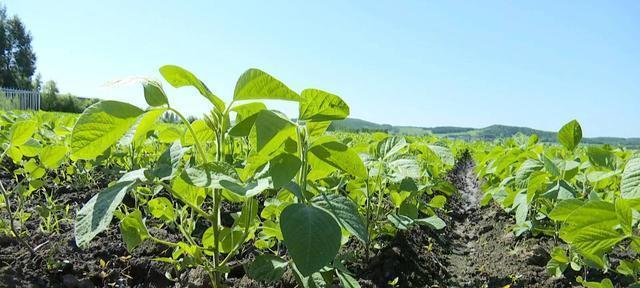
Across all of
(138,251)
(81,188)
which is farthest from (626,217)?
(81,188)

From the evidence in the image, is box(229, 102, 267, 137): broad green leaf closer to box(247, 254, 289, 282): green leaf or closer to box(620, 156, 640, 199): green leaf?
box(247, 254, 289, 282): green leaf

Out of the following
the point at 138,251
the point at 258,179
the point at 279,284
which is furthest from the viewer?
the point at 138,251

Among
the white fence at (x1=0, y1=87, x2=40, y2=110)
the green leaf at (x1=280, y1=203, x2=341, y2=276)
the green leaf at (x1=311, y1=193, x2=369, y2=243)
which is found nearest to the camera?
the green leaf at (x1=280, y1=203, x2=341, y2=276)

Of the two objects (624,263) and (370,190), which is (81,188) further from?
(624,263)

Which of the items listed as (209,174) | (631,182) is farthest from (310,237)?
(631,182)

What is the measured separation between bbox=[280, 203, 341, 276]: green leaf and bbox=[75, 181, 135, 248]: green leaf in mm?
340

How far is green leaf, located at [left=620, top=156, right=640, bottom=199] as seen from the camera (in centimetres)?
112

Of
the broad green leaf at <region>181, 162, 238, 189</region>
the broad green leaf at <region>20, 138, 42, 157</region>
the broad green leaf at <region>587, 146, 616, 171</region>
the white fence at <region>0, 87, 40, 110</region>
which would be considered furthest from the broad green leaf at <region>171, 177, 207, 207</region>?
the white fence at <region>0, 87, 40, 110</region>

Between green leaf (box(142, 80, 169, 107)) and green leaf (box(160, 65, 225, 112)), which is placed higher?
green leaf (box(160, 65, 225, 112))

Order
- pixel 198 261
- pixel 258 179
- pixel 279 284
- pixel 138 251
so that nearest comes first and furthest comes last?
pixel 258 179 < pixel 198 261 < pixel 279 284 < pixel 138 251

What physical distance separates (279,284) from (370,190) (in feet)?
1.99

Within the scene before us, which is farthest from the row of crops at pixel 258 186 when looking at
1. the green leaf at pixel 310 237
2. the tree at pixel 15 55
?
the tree at pixel 15 55

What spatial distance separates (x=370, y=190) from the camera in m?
2.05

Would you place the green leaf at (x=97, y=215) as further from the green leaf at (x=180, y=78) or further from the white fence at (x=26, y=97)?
the white fence at (x=26, y=97)
